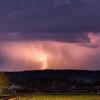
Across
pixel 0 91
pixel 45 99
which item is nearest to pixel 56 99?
pixel 45 99

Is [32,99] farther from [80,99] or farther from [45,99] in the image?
[80,99]

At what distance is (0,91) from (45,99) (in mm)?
41250

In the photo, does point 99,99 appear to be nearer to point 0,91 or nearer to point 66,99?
point 66,99

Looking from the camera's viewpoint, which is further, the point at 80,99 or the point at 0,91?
the point at 0,91

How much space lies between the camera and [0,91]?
509ft

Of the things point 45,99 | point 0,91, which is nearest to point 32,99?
point 45,99

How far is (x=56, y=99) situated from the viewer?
11550cm

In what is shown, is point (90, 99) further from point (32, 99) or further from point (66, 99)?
point (32, 99)

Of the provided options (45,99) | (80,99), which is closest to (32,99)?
(45,99)

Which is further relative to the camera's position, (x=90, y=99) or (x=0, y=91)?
(x=0, y=91)

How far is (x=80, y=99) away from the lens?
116 m

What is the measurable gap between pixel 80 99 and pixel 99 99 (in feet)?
13.6

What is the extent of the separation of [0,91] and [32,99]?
41.5 metres

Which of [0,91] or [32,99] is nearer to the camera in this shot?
[32,99]
